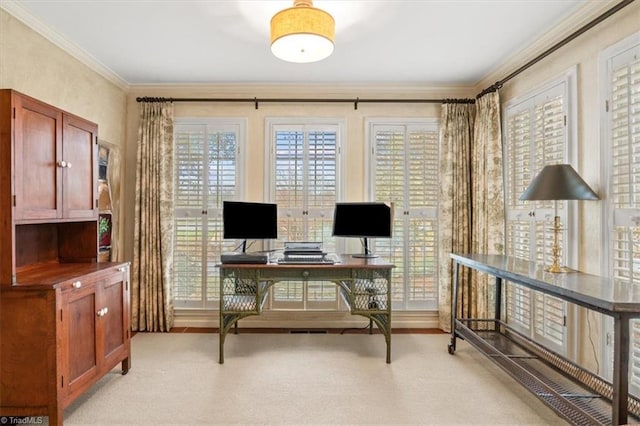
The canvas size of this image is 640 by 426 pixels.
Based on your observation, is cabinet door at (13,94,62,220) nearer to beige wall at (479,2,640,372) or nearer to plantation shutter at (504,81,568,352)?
plantation shutter at (504,81,568,352)

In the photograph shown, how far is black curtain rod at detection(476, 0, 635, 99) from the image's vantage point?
2.03 m

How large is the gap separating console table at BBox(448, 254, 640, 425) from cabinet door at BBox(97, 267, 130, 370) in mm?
2634

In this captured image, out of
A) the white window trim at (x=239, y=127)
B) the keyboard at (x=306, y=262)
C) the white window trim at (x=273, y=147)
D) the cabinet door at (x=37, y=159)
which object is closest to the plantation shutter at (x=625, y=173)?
the keyboard at (x=306, y=262)

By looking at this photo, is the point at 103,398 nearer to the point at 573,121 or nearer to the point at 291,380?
the point at 291,380

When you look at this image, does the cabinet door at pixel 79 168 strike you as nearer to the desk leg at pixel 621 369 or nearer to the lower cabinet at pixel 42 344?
the lower cabinet at pixel 42 344

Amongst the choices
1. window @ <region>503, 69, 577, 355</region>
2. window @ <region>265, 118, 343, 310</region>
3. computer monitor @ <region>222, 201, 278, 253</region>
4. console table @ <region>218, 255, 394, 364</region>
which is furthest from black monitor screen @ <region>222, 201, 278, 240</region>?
window @ <region>503, 69, 577, 355</region>

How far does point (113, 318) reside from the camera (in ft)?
8.00

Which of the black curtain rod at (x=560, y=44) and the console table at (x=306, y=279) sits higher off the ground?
the black curtain rod at (x=560, y=44)

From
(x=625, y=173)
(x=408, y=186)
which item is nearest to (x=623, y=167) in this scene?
(x=625, y=173)

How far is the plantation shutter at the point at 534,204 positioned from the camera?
256 centimetres

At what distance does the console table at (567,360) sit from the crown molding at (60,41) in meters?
3.60

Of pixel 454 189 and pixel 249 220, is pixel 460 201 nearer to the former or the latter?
pixel 454 189

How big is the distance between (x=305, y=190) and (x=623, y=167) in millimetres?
2525

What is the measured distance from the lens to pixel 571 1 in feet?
7.30
